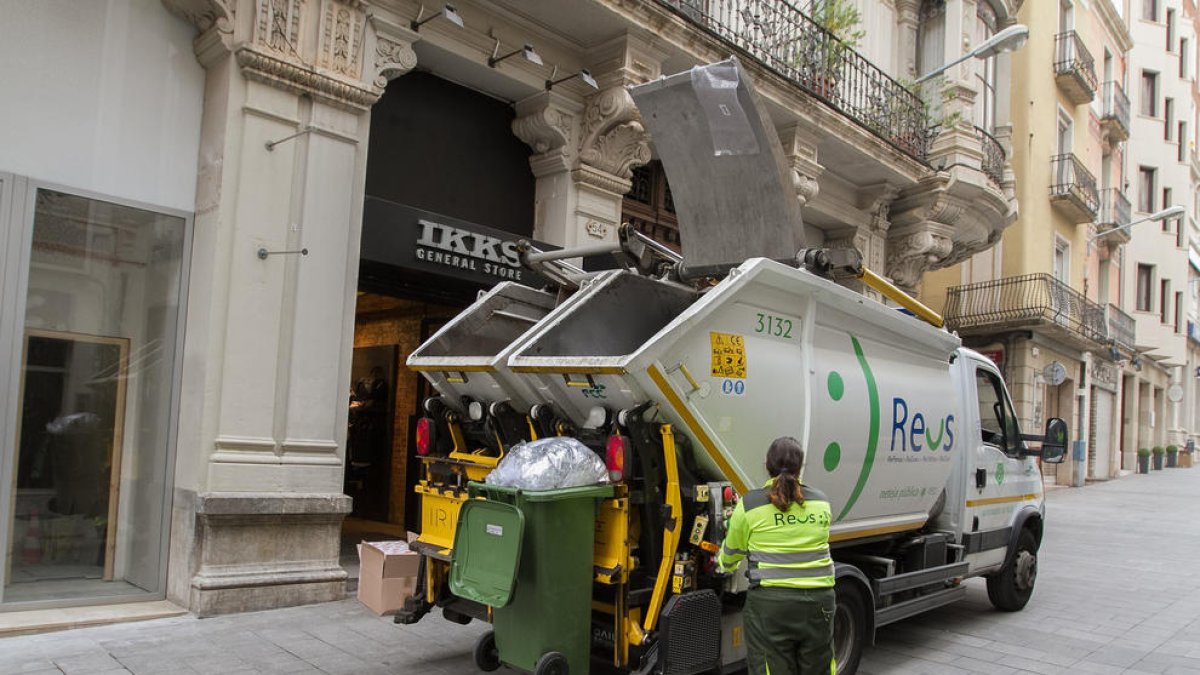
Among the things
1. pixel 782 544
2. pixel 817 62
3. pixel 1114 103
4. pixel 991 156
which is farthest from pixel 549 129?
pixel 1114 103

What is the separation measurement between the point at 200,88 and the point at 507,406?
4.16m

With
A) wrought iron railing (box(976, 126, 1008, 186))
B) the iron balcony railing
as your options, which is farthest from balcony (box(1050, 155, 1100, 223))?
wrought iron railing (box(976, 126, 1008, 186))

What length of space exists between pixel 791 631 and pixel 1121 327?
31.4m

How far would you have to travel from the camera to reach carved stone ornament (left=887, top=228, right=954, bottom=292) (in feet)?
48.1

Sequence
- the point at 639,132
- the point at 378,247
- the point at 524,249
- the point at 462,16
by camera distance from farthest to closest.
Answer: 1. the point at 639,132
2. the point at 462,16
3. the point at 378,247
4. the point at 524,249

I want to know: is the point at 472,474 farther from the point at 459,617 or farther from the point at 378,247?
the point at 378,247

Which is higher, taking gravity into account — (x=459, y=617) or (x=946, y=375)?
(x=946, y=375)

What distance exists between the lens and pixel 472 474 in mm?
4969

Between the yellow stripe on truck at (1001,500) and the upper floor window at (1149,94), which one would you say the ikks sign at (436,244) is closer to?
the yellow stripe on truck at (1001,500)

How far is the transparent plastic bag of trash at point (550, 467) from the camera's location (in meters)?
4.09

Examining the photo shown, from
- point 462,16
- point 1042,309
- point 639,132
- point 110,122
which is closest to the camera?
point 110,122

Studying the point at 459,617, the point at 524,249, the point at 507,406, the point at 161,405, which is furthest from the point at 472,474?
the point at 161,405

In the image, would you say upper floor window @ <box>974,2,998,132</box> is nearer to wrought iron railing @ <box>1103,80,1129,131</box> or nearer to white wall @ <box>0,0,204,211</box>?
wrought iron railing @ <box>1103,80,1129,131</box>

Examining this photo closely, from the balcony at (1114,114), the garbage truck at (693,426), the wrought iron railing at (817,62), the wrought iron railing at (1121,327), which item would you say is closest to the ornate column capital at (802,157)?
the wrought iron railing at (817,62)
